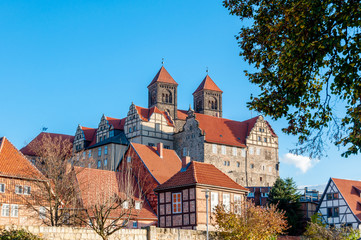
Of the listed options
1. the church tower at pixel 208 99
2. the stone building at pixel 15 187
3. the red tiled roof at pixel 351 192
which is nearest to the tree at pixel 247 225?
the stone building at pixel 15 187

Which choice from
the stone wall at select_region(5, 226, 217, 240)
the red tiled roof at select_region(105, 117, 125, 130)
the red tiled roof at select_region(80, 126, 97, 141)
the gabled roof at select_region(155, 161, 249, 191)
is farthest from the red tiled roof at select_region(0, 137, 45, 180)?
the red tiled roof at select_region(80, 126, 97, 141)

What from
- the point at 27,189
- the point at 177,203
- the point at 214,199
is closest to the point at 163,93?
the point at 27,189

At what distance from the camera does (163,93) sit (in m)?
92.1

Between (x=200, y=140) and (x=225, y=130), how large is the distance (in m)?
6.62

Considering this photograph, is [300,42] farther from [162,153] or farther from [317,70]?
[162,153]

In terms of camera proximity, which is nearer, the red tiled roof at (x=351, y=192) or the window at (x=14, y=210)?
the window at (x=14, y=210)

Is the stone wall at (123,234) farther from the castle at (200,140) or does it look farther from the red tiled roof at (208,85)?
the red tiled roof at (208,85)

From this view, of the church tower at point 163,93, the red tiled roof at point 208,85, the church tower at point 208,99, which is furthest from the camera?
the red tiled roof at point 208,85

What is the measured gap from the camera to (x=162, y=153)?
44.9 m

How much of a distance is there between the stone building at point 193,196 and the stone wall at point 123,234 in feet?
20.3

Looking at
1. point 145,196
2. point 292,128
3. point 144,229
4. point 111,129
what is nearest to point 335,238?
point 145,196

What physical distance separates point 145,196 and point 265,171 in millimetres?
38214

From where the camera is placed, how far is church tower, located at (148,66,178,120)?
9031 centimetres

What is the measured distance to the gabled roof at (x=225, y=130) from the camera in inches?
2852
